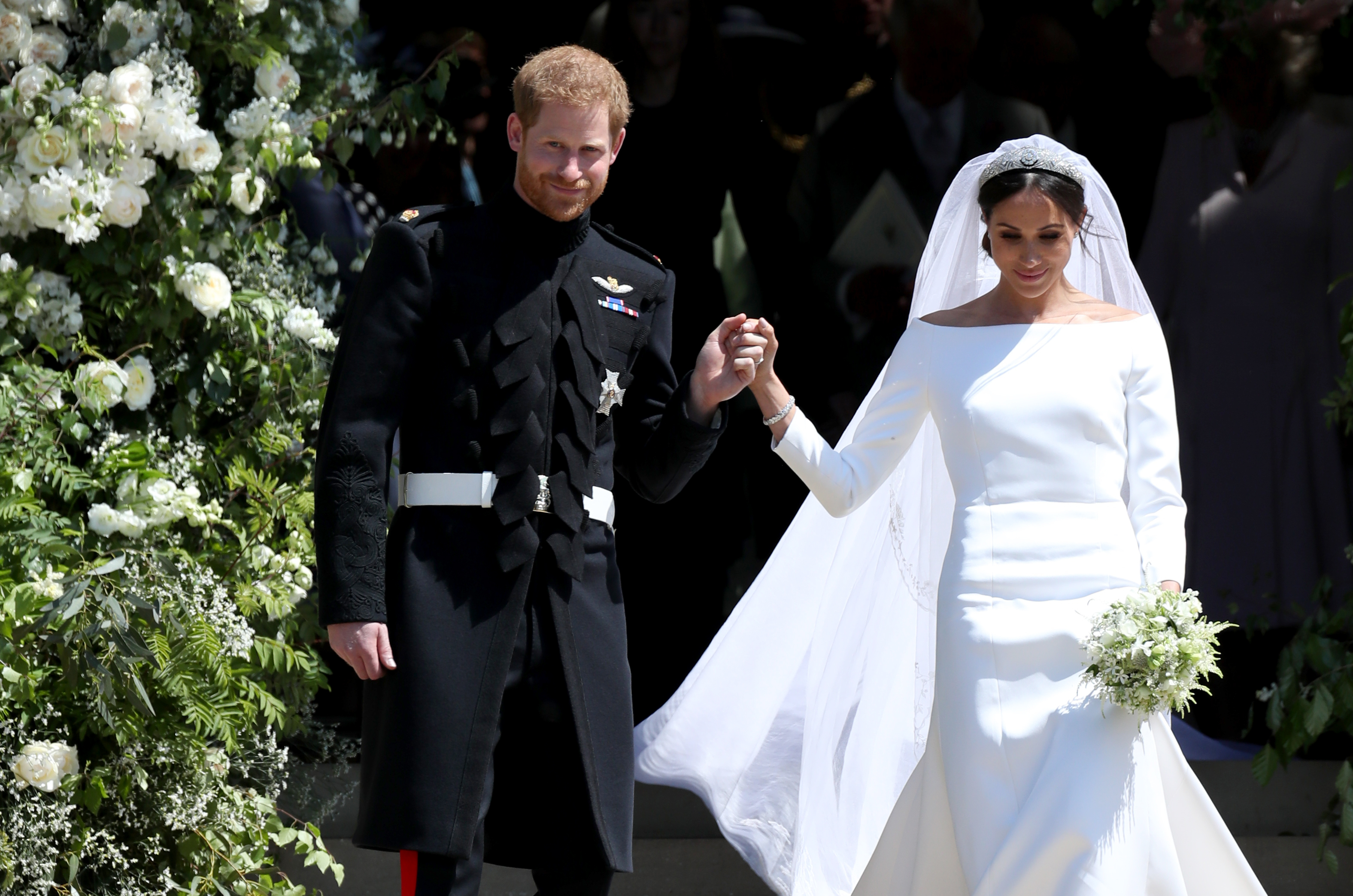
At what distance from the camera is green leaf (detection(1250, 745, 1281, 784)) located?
420 centimetres

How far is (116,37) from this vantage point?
3.70 meters

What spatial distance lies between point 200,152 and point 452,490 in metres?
1.66

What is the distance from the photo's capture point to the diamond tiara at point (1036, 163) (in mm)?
2875

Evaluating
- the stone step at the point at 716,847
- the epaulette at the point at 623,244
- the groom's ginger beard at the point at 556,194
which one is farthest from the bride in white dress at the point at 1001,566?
the stone step at the point at 716,847

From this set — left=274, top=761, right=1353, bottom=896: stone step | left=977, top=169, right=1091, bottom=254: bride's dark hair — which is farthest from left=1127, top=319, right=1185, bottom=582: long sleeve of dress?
left=274, top=761, right=1353, bottom=896: stone step

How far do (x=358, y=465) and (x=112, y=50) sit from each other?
6.09 feet

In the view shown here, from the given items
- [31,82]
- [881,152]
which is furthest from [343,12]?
[881,152]

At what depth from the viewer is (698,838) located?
14.7 ft

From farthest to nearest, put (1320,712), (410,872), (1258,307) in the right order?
(1258,307) → (1320,712) → (410,872)

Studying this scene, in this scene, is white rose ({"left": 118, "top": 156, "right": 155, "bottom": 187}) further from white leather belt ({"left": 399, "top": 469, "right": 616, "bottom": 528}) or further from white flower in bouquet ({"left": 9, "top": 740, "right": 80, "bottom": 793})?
white leather belt ({"left": 399, "top": 469, "right": 616, "bottom": 528})

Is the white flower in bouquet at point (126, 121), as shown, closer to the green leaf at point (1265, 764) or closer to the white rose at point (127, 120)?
the white rose at point (127, 120)

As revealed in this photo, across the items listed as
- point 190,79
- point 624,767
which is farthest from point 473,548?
point 190,79

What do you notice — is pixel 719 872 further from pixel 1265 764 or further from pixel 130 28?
pixel 130 28

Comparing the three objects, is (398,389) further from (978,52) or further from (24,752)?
(978,52)
